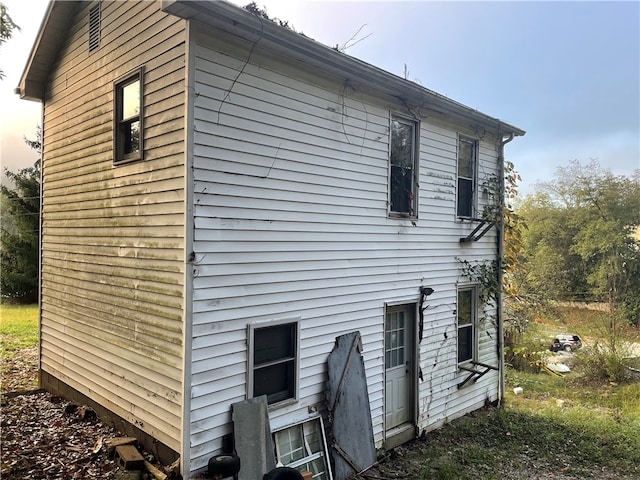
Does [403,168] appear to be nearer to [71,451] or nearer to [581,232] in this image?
[71,451]

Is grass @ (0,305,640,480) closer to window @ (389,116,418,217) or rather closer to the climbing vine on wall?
the climbing vine on wall

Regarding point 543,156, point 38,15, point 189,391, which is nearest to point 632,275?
point 543,156

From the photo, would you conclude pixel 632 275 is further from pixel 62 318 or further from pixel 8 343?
pixel 8 343

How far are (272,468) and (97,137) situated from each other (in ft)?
16.3

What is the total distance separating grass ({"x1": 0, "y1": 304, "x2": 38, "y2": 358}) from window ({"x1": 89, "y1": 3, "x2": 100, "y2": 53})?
8.15m

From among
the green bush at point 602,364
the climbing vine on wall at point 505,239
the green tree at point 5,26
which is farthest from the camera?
the green bush at point 602,364

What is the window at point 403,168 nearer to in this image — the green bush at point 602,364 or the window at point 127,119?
the window at point 127,119

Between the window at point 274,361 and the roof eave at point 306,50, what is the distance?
324cm

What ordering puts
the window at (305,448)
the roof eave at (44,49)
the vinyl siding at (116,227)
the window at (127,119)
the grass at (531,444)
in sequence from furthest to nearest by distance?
1. the roof eave at (44,49)
2. the grass at (531,444)
3. the window at (127,119)
4. the window at (305,448)
5. the vinyl siding at (116,227)

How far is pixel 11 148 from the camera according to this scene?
21.4 m

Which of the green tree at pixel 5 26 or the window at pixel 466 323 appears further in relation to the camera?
the window at pixel 466 323

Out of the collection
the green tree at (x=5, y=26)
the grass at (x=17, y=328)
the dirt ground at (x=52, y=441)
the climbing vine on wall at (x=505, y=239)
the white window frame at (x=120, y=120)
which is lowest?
the grass at (x=17, y=328)

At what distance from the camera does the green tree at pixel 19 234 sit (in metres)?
18.6

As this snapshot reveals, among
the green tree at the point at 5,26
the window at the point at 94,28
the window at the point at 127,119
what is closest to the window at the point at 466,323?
the window at the point at 127,119
